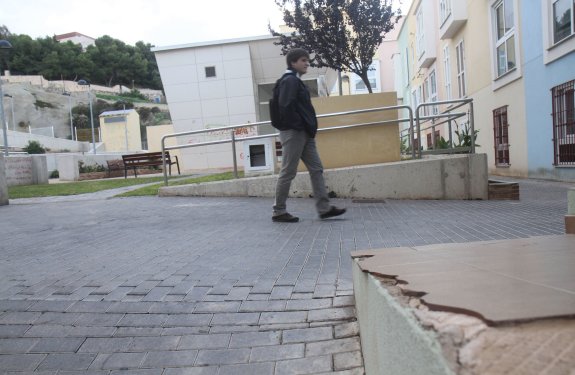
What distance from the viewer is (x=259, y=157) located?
30.8 feet

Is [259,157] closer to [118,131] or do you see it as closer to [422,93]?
[422,93]

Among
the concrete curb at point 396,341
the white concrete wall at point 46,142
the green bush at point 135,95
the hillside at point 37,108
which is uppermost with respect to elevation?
the green bush at point 135,95

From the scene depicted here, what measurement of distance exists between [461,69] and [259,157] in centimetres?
1483

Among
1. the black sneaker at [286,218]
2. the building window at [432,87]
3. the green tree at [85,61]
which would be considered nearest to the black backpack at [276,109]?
the black sneaker at [286,218]

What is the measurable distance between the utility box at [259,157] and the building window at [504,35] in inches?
366

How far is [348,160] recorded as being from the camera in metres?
8.73

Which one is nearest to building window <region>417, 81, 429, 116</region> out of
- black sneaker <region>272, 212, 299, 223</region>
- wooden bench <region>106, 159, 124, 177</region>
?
wooden bench <region>106, 159, 124, 177</region>

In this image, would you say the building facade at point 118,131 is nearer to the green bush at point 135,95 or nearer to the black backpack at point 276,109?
the green bush at point 135,95

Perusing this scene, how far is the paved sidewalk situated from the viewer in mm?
2133

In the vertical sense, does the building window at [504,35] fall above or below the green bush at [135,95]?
below

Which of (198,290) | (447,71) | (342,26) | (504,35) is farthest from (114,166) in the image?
(198,290)

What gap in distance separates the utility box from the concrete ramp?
1.12 metres

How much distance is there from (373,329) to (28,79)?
10775 cm

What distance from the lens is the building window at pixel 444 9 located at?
20.3 metres
